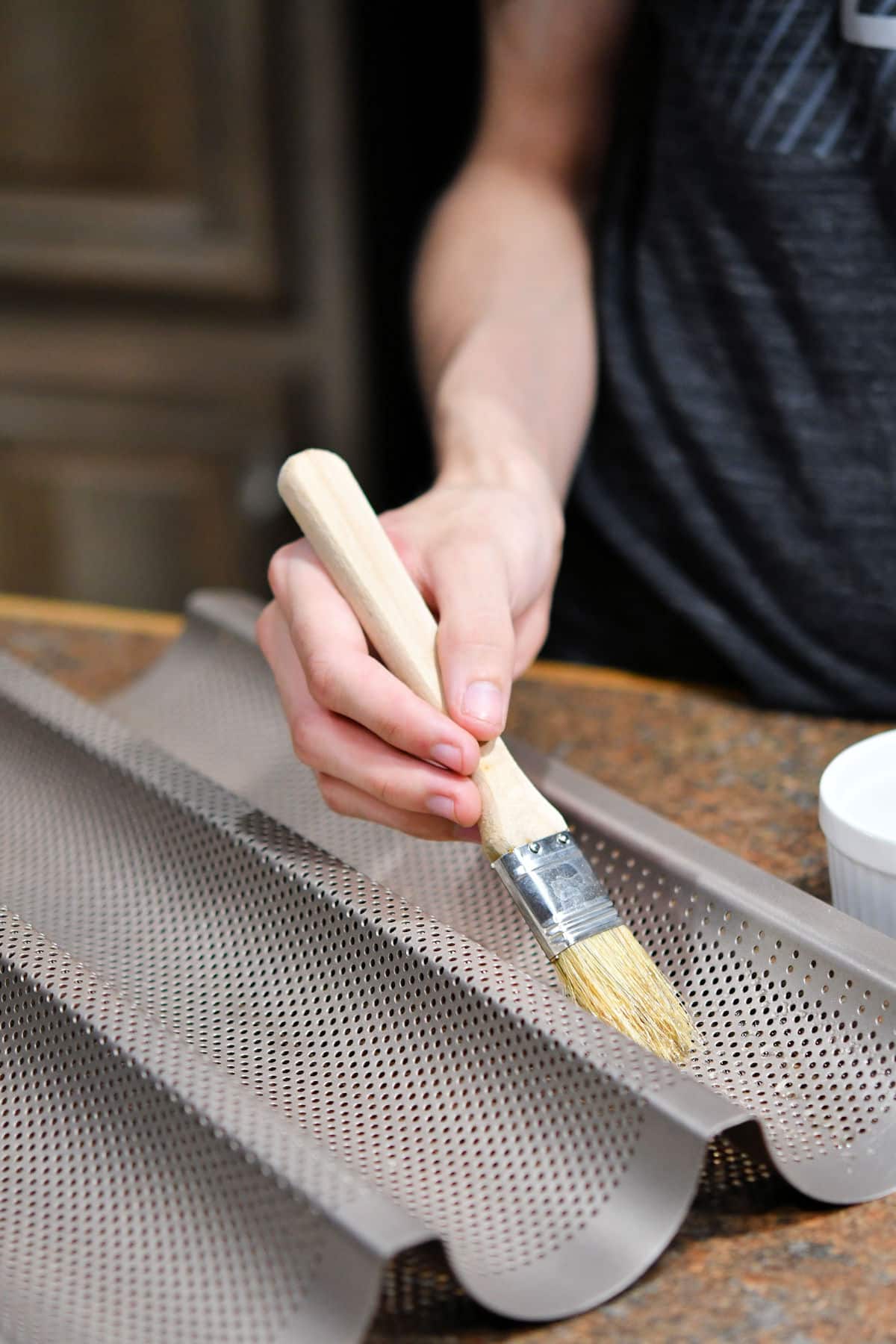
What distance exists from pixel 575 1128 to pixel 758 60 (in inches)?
19.3

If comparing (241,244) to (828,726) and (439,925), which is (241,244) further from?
(439,925)

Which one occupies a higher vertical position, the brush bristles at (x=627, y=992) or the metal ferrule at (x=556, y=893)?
the metal ferrule at (x=556, y=893)

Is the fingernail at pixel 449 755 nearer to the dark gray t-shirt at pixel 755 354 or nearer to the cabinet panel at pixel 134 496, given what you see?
the dark gray t-shirt at pixel 755 354

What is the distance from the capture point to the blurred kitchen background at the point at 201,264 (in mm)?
1515

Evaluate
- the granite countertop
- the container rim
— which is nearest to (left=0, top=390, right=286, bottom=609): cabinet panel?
the granite countertop

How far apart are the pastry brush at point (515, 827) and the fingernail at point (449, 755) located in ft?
0.05

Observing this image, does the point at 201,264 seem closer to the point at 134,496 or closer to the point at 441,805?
→ the point at 134,496

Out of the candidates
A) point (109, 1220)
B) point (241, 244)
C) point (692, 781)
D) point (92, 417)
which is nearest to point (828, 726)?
point (692, 781)

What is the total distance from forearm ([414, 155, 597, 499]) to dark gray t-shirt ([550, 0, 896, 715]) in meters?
0.03

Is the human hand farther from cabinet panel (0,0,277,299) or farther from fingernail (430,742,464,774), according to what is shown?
cabinet panel (0,0,277,299)

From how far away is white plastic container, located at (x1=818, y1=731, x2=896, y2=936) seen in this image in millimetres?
480

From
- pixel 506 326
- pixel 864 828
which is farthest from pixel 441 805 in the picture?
pixel 506 326

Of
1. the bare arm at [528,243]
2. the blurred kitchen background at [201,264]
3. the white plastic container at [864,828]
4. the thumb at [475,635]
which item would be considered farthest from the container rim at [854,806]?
the blurred kitchen background at [201,264]

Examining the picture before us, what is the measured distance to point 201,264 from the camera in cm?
160
